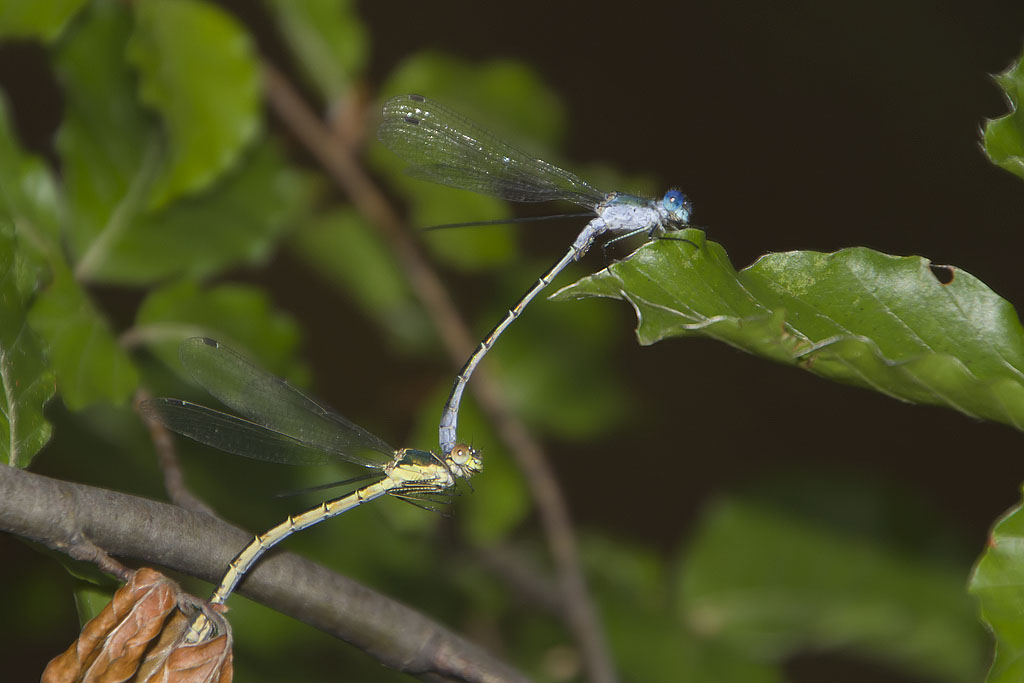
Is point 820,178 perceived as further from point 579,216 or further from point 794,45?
point 579,216

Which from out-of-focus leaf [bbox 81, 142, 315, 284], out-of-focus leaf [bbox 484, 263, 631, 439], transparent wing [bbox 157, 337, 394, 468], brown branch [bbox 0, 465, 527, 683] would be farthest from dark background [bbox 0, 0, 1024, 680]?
brown branch [bbox 0, 465, 527, 683]

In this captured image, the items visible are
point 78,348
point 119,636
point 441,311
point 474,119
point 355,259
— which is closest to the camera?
point 119,636

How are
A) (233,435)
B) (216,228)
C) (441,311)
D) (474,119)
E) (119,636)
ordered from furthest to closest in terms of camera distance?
(474,119)
(441,311)
(216,228)
(233,435)
(119,636)

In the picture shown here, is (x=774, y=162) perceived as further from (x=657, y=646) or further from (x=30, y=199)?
(x=30, y=199)

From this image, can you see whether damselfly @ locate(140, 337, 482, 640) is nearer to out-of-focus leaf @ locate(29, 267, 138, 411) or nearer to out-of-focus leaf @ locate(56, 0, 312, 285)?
out-of-focus leaf @ locate(29, 267, 138, 411)

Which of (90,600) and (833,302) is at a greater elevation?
(833,302)

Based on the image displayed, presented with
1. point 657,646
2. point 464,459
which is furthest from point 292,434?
point 657,646
